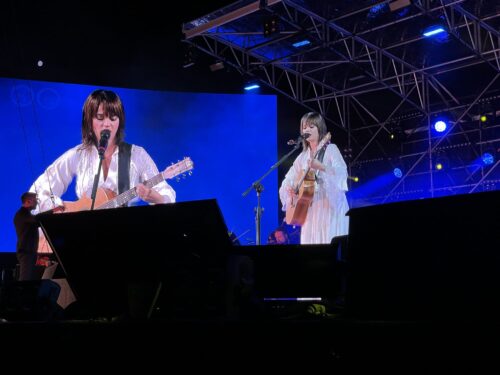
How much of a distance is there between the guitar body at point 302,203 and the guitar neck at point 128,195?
227cm

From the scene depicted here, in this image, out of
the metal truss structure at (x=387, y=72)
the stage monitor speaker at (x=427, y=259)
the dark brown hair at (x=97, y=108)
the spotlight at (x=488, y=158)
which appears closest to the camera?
the stage monitor speaker at (x=427, y=259)

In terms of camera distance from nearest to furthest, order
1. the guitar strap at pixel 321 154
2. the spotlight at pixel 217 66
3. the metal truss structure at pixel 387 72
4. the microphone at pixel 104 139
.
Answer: the microphone at pixel 104 139, the metal truss structure at pixel 387 72, the guitar strap at pixel 321 154, the spotlight at pixel 217 66

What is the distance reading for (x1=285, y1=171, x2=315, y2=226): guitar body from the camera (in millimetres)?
10070

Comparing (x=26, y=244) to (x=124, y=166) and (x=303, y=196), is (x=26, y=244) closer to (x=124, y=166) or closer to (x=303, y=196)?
(x=124, y=166)

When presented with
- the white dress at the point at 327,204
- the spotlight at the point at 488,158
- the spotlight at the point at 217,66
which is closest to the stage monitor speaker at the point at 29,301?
the white dress at the point at 327,204

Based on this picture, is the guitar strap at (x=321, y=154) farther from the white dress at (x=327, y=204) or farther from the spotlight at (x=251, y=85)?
the spotlight at (x=251, y=85)

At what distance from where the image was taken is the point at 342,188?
10188mm

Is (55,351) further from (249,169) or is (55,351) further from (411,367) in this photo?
(249,169)

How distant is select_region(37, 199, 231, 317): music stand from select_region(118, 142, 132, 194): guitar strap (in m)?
6.32

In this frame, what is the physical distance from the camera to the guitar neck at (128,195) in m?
8.61

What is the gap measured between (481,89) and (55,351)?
10840 millimetres

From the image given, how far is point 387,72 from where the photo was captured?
1210 cm

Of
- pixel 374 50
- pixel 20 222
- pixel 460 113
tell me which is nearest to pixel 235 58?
pixel 374 50

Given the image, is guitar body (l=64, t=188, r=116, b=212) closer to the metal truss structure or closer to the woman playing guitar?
the woman playing guitar
